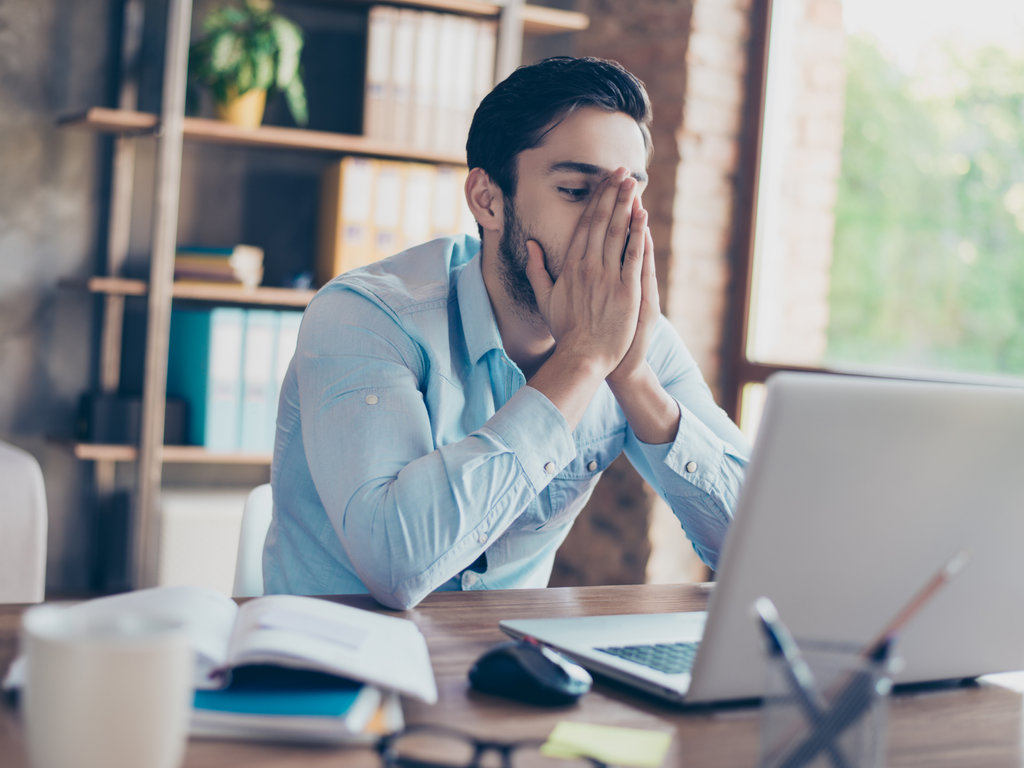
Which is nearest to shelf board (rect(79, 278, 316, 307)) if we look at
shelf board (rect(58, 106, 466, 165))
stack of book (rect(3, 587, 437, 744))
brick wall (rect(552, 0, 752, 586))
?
shelf board (rect(58, 106, 466, 165))

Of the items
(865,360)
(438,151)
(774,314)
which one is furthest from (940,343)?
(438,151)

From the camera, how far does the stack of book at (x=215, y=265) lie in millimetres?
2732

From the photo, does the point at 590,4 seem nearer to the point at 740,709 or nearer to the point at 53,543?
the point at 53,543

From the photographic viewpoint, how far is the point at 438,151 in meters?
2.88

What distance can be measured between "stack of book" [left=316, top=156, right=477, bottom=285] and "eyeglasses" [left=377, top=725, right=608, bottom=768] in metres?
2.14

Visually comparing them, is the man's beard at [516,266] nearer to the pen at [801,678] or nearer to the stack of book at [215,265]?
the pen at [801,678]

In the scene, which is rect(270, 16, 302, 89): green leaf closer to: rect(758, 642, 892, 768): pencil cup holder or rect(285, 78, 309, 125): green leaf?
rect(285, 78, 309, 125): green leaf

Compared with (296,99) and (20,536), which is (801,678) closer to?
(20,536)

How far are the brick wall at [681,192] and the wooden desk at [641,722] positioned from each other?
6.91 feet

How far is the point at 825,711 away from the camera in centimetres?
59

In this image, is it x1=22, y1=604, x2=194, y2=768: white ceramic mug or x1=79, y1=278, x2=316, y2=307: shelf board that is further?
x1=79, y1=278, x2=316, y2=307: shelf board

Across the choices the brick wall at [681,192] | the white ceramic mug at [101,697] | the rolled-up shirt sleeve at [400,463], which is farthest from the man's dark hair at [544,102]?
the brick wall at [681,192]

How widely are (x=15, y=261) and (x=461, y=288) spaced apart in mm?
1815

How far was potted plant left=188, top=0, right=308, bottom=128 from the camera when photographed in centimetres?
269
